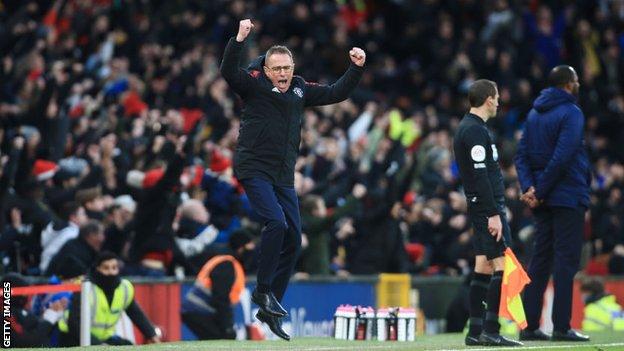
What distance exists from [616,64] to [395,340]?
16884 mm

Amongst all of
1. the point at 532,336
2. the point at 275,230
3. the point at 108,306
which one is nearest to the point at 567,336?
the point at 532,336

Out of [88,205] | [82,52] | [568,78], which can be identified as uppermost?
[82,52]

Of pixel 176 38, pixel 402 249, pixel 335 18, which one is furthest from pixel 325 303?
pixel 335 18

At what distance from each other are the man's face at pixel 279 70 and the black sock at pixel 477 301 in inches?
83.4

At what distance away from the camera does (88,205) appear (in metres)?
15.7

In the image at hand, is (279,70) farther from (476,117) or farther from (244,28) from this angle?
(476,117)

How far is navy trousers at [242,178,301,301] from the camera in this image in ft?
36.2

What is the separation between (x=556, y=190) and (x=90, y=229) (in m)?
A: 4.71

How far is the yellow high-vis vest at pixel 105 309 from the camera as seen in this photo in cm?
1352

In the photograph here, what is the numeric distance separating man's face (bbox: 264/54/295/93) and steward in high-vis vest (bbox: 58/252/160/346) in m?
3.14

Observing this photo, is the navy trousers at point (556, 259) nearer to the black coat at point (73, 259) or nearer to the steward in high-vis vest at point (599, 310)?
the black coat at point (73, 259)

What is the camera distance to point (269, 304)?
11172 millimetres

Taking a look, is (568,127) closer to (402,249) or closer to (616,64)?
(402,249)

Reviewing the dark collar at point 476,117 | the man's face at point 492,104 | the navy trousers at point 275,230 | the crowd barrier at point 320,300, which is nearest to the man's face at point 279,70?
the navy trousers at point 275,230
